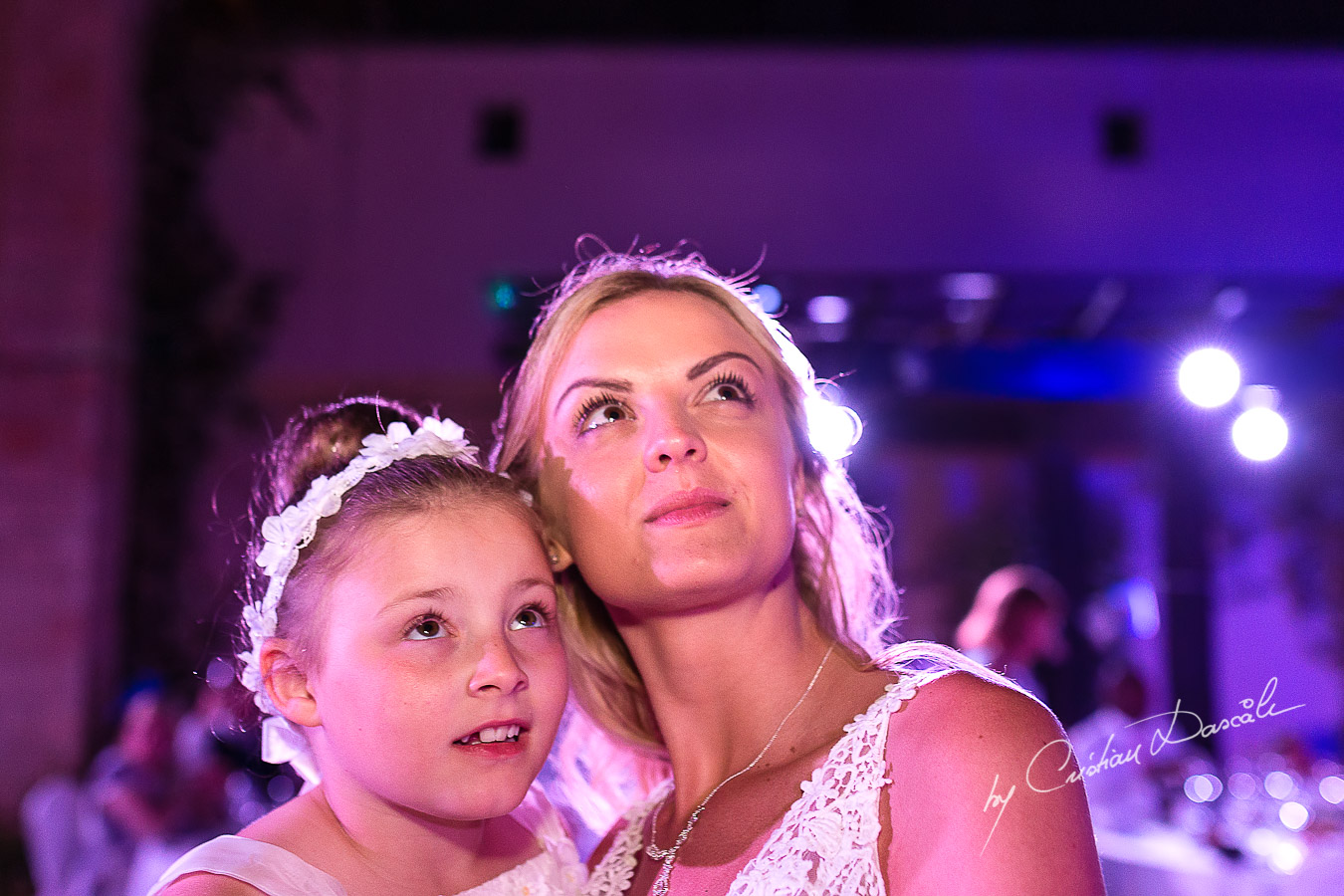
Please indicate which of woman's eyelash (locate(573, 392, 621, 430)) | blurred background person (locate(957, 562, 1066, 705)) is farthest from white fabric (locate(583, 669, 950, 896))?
blurred background person (locate(957, 562, 1066, 705))

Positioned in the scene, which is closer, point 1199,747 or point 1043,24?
point 1199,747

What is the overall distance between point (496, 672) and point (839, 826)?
498mm

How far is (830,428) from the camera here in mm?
2066

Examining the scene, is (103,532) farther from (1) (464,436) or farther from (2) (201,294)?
(1) (464,436)

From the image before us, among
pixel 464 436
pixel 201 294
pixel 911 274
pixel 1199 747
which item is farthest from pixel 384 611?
pixel 201 294

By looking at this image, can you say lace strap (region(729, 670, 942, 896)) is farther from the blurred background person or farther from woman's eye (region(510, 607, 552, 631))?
the blurred background person

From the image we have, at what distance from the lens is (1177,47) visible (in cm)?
879

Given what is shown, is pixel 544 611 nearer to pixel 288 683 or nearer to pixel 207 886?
pixel 288 683

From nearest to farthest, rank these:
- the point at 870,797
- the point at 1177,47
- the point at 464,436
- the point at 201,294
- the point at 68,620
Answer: the point at 870,797 → the point at 464,436 → the point at 68,620 → the point at 201,294 → the point at 1177,47

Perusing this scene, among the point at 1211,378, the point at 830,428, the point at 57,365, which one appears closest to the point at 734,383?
the point at 830,428

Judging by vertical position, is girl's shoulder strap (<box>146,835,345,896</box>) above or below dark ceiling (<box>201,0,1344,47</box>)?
below

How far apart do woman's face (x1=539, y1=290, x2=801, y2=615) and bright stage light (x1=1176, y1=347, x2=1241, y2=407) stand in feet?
12.4

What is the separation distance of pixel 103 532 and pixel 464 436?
254 inches

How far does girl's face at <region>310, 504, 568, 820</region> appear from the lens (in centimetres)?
154
